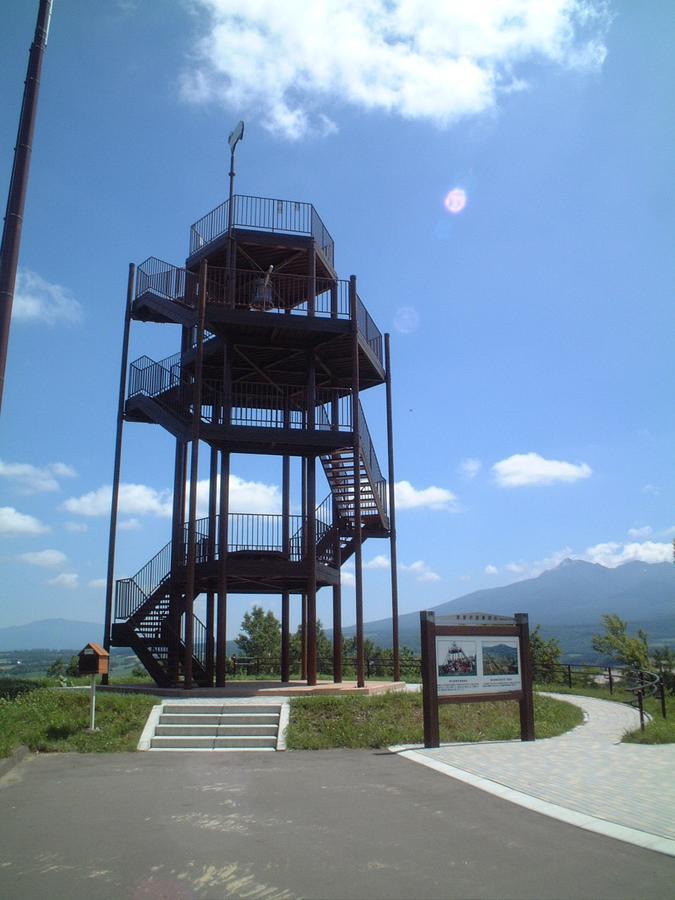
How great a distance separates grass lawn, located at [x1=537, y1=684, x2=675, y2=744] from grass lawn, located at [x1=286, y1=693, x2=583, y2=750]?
1627 mm

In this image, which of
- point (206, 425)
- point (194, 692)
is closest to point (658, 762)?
point (194, 692)

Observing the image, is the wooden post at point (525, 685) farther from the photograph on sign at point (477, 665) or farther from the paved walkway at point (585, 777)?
the paved walkway at point (585, 777)

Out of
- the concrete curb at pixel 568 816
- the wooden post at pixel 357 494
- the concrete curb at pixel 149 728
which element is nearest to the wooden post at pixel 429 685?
the concrete curb at pixel 568 816

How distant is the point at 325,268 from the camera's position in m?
22.2

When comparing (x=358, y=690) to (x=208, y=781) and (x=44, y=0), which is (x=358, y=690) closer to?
(x=208, y=781)

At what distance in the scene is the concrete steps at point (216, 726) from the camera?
1262cm

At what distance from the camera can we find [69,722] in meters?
13.0

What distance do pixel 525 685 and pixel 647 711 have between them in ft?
22.3

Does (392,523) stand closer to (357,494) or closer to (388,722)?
(357,494)

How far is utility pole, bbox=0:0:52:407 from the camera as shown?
8680 millimetres

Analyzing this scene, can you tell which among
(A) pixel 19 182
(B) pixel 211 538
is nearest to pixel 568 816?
(A) pixel 19 182

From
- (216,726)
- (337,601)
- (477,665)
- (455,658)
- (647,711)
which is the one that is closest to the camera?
Result: (455,658)

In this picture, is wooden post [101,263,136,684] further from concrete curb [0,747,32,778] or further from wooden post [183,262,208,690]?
concrete curb [0,747,32,778]

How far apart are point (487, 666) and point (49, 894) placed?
9367 millimetres
